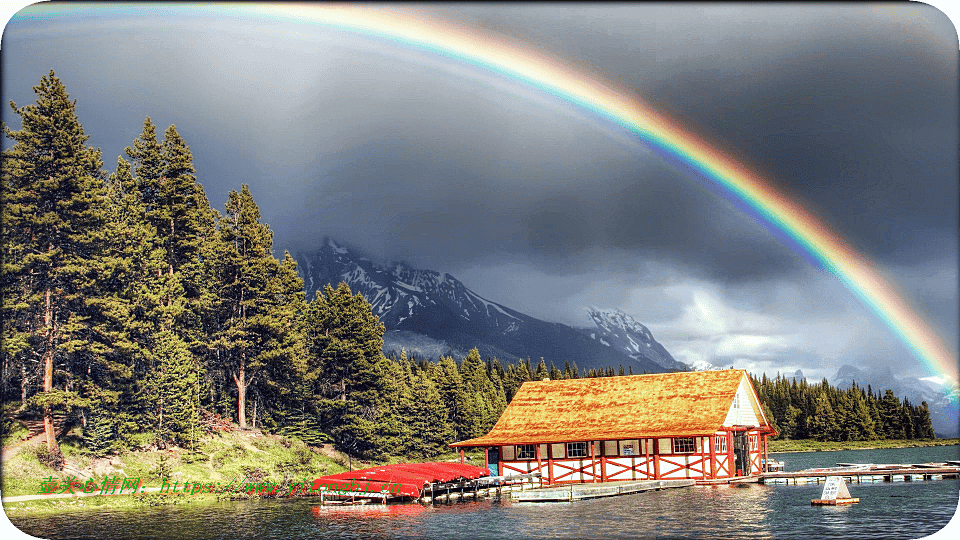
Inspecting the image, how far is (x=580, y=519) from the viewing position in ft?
139

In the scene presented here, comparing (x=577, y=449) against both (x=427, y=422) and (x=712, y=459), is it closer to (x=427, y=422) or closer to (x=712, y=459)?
(x=712, y=459)

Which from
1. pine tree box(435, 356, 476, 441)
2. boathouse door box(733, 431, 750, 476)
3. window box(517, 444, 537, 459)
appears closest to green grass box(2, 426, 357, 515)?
window box(517, 444, 537, 459)

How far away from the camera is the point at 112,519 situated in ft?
153

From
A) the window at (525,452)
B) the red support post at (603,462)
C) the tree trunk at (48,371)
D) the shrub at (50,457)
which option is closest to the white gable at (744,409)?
the red support post at (603,462)

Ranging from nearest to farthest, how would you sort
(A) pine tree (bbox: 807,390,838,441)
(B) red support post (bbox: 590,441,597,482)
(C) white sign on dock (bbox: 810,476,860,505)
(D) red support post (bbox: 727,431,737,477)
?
(C) white sign on dock (bbox: 810,476,860,505) → (D) red support post (bbox: 727,431,737,477) → (B) red support post (bbox: 590,441,597,482) → (A) pine tree (bbox: 807,390,838,441)

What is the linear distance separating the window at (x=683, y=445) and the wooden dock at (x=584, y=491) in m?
3.73

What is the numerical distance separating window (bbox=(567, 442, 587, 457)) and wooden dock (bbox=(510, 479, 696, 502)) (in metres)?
5.75

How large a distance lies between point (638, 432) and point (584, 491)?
7903mm

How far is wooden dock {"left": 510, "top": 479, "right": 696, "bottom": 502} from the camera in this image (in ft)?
180

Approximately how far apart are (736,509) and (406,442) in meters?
54.9

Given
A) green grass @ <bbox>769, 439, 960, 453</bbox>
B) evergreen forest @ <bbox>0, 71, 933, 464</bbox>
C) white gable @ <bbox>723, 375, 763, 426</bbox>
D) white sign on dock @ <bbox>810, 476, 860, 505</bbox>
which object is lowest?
green grass @ <bbox>769, 439, 960, 453</bbox>

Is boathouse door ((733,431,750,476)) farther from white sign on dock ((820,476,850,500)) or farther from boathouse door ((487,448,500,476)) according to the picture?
boathouse door ((487,448,500,476))

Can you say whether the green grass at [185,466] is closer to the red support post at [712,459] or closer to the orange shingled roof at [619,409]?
the orange shingled roof at [619,409]

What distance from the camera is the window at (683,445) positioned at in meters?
62.2
